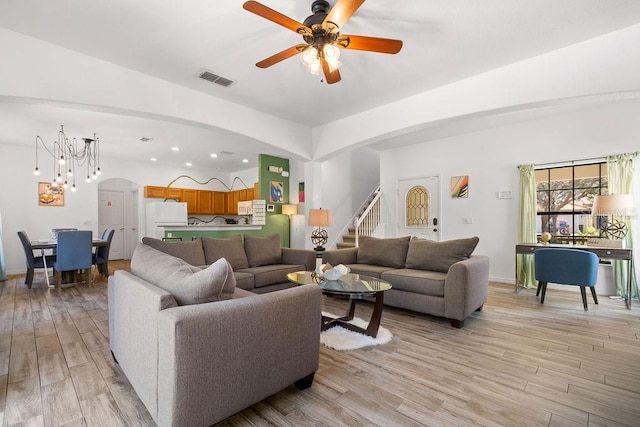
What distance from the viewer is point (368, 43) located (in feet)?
7.57

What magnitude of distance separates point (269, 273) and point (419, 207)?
382cm

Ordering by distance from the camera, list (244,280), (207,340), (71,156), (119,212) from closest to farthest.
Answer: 1. (207,340)
2. (244,280)
3. (71,156)
4. (119,212)

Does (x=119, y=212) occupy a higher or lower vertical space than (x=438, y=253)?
higher

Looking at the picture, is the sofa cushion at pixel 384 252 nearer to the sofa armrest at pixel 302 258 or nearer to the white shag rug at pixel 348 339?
the sofa armrest at pixel 302 258

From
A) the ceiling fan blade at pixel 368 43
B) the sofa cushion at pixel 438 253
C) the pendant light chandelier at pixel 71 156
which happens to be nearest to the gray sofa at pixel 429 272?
the sofa cushion at pixel 438 253

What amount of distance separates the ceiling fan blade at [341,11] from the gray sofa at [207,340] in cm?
180

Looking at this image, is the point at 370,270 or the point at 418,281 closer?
the point at 418,281

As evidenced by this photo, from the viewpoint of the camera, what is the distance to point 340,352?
2.53 m

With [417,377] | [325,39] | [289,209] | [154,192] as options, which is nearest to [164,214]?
[154,192]

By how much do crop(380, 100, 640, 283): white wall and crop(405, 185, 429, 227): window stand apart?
0.33 meters

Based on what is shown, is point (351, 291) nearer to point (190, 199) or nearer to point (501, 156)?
point (501, 156)

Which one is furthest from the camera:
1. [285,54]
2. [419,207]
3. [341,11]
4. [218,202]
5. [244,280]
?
[218,202]

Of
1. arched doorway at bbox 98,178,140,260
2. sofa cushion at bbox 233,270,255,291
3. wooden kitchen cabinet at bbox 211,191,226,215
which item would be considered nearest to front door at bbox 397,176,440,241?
sofa cushion at bbox 233,270,255,291

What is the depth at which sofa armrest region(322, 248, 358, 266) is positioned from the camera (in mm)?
4402
